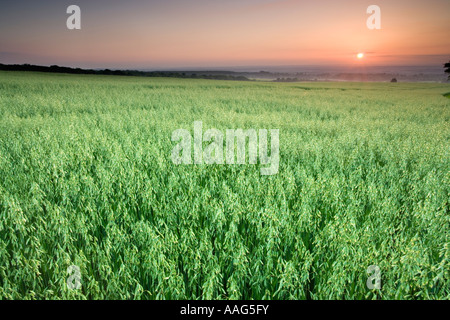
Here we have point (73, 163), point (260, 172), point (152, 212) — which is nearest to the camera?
point (152, 212)

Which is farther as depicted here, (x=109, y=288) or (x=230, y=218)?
(x=230, y=218)

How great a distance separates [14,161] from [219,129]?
4.20m

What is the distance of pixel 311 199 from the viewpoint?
260 centimetres

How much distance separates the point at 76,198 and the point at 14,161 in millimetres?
1833

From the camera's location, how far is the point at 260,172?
3566mm

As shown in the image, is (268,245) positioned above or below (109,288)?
above

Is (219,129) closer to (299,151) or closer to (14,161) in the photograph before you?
(299,151)
